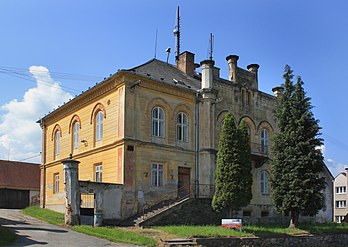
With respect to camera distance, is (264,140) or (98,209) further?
(264,140)

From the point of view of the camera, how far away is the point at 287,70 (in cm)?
2964

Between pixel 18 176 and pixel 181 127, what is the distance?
2332 cm

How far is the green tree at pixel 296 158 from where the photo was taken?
27594 millimetres

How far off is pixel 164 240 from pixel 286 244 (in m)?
8.94

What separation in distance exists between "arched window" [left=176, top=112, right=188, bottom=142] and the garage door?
879 inches

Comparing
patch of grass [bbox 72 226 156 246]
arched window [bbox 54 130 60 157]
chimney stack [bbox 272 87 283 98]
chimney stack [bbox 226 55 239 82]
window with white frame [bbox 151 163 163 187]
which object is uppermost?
chimney stack [bbox 226 55 239 82]

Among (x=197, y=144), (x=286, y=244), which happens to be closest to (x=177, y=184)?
(x=197, y=144)

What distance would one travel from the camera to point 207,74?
103ft

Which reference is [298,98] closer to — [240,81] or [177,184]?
[240,81]

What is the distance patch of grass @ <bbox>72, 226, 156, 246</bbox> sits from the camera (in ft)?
66.0

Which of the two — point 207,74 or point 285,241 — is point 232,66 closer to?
point 207,74

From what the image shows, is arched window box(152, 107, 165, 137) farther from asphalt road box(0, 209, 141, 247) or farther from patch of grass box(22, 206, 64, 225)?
asphalt road box(0, 209, 141, 247)

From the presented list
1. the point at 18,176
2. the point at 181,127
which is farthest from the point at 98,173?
the point at 18,176

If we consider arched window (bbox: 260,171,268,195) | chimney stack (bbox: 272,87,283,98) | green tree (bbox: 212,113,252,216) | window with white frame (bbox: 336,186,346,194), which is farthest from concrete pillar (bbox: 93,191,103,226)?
window with white frame (bbox: 336,186,346,194)
